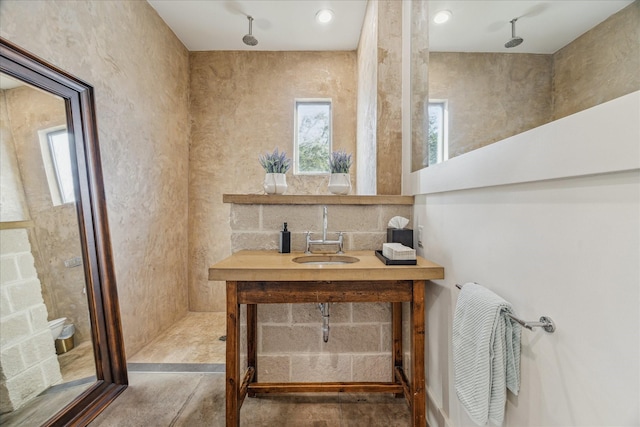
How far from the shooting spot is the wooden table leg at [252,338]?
61.7 inches

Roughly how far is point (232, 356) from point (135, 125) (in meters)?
2.13

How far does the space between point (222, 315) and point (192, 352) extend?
2.58 feet

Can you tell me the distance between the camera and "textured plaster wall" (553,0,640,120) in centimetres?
54

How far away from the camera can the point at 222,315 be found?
2.99 meters

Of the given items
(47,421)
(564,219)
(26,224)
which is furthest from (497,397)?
(26,224)

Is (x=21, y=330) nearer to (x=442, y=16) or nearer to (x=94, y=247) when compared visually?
(x=94, y=247)

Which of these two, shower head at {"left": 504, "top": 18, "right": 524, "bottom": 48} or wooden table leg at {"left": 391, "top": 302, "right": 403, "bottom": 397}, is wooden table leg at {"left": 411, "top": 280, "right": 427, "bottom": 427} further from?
shower head at {"left": 504, "top": 18, "right": 524, "bottom": 48}

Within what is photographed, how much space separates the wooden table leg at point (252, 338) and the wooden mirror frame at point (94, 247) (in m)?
0.88

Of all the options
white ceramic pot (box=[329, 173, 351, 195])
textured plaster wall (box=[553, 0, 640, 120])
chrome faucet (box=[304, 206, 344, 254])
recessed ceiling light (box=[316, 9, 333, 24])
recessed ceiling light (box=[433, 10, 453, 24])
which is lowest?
chrome faucet (box=[304, 206, 344, 254])

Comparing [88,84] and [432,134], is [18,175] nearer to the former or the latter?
[88,84]

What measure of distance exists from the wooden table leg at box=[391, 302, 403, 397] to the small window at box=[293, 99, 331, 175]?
1988mm

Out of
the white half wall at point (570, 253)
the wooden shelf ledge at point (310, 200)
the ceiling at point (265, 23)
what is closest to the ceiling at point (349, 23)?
the ceiling at point (265, 23)

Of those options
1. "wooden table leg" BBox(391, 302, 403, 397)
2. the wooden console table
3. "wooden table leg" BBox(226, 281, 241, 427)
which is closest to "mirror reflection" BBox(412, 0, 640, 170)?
the wooden console table

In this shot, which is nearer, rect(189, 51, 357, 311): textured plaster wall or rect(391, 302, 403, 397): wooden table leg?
rect(391, 302, 403, 397): wooden table leg
